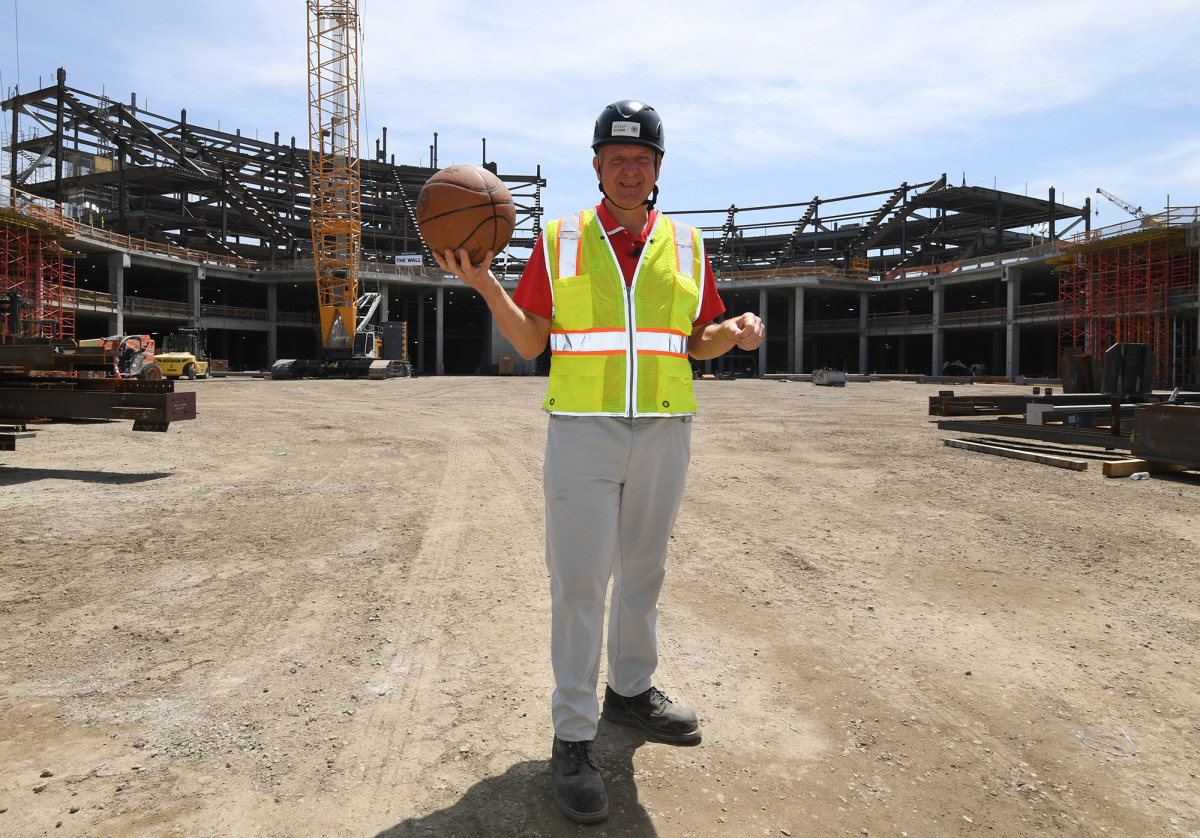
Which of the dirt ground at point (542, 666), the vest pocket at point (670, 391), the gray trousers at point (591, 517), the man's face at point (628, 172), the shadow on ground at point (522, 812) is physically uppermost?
the man's face at point (628, 172)

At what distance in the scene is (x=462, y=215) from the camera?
2.41m

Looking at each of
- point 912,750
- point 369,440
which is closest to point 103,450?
point 369,440

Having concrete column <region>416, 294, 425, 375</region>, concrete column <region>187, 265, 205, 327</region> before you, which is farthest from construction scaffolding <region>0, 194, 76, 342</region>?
concrete column <region>416, 294, 425, 375</region>

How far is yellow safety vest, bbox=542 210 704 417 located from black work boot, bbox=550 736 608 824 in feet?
3.51

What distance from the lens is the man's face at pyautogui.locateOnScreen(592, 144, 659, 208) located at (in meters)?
2.47

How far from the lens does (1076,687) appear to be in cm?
297

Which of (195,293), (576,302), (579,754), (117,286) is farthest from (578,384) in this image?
(195,293)

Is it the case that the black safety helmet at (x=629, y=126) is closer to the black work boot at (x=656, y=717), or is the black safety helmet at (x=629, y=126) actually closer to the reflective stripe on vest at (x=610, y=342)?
the reflective stripe on vest at (x=610, y=342)

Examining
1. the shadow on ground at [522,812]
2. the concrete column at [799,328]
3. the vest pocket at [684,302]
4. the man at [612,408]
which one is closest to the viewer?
the shadow on ground at [522,812]

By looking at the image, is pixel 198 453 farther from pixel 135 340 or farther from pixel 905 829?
pixel 135 340

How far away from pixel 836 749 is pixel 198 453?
30.5 feet

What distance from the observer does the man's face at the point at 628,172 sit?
97.1 inches

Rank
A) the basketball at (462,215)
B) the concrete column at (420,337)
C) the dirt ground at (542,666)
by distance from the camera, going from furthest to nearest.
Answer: the concrete column at (420,337), the basketball at (462,215), the dirt ground at (542,666)

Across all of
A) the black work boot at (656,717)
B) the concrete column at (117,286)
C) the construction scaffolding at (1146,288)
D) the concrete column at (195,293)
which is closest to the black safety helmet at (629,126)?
the black work boot at (656,717)
